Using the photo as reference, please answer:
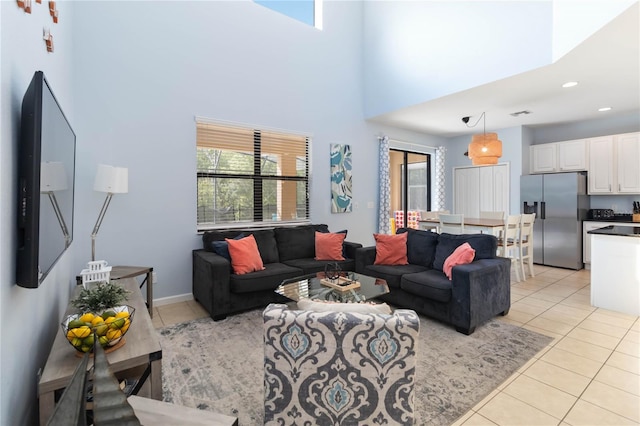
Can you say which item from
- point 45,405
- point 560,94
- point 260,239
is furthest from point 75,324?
point 560,94

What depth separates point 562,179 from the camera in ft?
18.5

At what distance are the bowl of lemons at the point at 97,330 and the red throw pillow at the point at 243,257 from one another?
73.6 inches

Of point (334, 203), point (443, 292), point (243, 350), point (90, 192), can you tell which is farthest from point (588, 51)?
point (90, 192)

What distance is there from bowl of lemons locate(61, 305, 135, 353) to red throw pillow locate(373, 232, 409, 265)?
9.61 ft

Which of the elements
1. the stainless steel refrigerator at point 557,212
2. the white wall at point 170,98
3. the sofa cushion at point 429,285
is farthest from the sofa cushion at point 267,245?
the stainless steel refrigerator at point 557,212

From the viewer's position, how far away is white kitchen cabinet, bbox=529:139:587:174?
571cm

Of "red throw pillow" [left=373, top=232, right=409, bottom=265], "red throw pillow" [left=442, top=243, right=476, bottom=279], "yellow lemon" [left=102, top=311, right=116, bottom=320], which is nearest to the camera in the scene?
"yellow lemon" [left=102, top=311, right=116, bottom=320]

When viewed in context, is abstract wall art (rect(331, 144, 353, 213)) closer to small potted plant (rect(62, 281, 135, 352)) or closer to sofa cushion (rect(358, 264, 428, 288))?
sofa cushion (rect(358, 264, 428, 288))

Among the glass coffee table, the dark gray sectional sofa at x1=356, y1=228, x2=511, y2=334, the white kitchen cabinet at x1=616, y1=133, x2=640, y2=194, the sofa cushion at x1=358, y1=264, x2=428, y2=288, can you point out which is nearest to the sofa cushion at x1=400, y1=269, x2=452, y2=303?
the dark gray sectional sofa at x1=356, y1=228, x2=511, y2=334

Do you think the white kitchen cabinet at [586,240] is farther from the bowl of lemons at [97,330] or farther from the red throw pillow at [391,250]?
the bowl of lemons at [97,330]

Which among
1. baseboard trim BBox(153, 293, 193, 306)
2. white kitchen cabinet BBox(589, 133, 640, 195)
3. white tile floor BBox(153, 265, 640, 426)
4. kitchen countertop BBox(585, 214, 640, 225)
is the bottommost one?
white tile floor BBox(153, 265, 640, 426)

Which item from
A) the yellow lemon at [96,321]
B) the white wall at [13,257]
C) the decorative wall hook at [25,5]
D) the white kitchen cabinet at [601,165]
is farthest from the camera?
the white kitchen cabinet at [601,165]

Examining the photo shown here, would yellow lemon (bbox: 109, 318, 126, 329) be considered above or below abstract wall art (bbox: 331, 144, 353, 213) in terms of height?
below

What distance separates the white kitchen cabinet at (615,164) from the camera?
516cm
